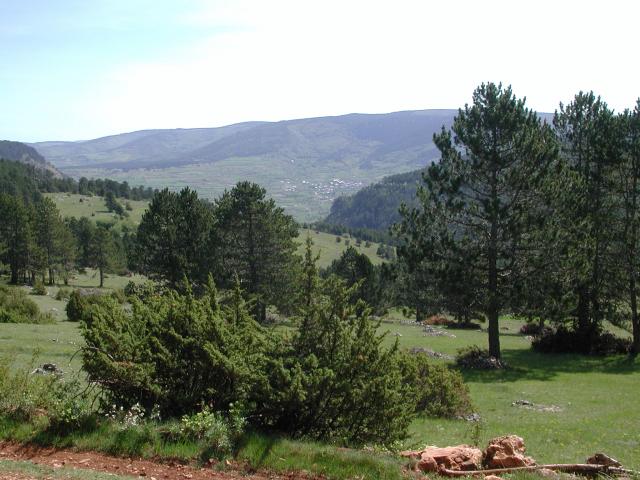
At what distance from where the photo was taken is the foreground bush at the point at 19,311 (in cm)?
3519

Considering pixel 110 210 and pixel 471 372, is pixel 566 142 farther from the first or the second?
pixel 110 210

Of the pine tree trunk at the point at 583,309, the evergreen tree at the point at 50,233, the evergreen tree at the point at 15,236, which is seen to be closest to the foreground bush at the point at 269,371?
the pine tree trunk at the point at 583,309

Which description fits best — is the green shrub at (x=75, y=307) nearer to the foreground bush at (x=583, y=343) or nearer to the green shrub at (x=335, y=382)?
the foreground bush at (x=583, y=343)

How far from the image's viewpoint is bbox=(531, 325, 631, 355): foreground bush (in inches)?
1388

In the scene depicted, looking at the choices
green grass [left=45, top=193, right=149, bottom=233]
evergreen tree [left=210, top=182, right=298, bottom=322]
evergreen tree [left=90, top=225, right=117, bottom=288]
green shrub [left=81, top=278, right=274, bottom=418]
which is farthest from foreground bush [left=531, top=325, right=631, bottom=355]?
green grass [left=45, top=193, right=149, bottom=233]

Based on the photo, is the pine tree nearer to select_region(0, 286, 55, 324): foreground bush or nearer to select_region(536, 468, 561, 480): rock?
select_region(536, 468, 561, 480): rock

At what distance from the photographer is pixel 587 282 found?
34906mm

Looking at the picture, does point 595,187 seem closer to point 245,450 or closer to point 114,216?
point 245,450

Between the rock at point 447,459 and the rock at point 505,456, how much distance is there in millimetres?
183

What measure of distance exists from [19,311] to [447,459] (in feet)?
114

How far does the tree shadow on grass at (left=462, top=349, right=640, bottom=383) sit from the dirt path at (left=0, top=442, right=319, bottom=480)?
63.8ft

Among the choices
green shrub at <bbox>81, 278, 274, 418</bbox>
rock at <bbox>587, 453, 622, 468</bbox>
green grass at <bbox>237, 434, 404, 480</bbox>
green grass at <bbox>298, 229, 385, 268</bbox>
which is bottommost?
green grass at <bbox>298, 229, 385, 268</bbox>

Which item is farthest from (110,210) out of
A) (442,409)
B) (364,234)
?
(442,409)

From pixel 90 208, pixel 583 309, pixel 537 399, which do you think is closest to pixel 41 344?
pixel 537 399
